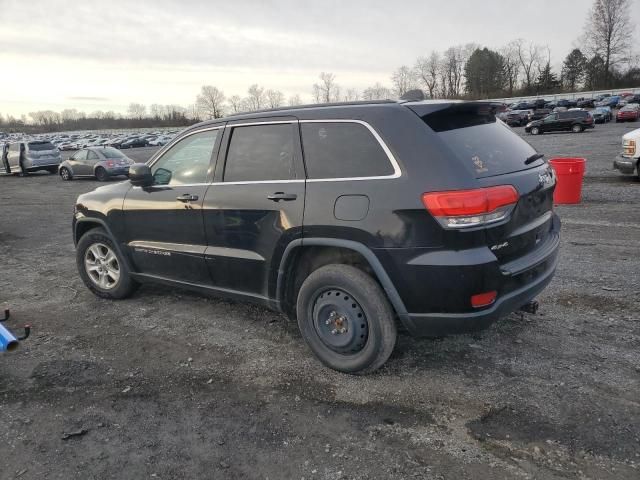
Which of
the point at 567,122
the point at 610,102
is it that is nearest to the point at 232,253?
the point at 567,122

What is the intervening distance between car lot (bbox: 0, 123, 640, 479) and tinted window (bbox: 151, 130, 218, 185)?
1351mm

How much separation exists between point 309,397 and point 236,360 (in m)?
0.82

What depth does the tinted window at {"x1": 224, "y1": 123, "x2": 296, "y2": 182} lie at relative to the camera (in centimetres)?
360

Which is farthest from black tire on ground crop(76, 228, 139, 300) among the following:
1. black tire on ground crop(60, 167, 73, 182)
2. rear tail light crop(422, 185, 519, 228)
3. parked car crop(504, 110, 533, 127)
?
parked car crop(504, 110, 533, 127)

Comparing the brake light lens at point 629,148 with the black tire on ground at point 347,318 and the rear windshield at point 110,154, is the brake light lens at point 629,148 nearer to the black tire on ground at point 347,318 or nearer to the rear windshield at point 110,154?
the black tire on ground at point 347,318

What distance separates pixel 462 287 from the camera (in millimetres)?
2863

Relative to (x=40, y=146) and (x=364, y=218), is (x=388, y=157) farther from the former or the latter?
(x=40, y=146)

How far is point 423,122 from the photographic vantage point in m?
3.08

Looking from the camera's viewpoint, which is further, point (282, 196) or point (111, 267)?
point (111, 267)

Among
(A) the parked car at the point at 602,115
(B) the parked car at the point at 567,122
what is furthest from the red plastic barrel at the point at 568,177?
(A) the parked car at the point at 602,115

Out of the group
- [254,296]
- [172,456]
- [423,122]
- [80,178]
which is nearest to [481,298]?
[423,122]

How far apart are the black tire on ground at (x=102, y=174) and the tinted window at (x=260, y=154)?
17108 millimetres

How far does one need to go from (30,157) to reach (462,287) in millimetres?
24339

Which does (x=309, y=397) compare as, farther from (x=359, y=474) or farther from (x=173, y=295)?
(x=173, y=295)
